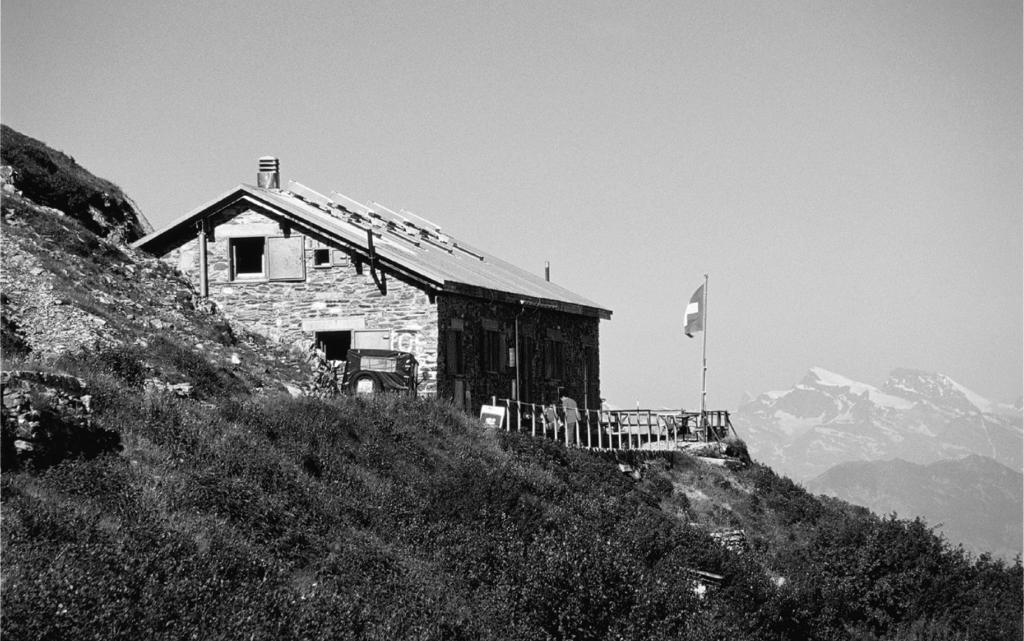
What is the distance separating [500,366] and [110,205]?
11.8m

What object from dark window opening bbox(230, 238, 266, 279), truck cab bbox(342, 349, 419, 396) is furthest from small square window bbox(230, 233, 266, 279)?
truck cab bbox(342, 349, 419, 396)

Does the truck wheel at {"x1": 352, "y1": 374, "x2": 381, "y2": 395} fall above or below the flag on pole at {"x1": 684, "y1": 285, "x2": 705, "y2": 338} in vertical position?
below

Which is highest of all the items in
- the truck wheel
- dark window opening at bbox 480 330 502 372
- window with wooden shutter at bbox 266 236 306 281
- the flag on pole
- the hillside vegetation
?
window with wooden shutter at bbox 266 236 306 281

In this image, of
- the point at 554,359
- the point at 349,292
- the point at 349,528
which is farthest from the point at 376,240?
the point at 349,528

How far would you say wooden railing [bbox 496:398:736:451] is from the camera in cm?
3316

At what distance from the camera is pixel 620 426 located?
35.3 metres

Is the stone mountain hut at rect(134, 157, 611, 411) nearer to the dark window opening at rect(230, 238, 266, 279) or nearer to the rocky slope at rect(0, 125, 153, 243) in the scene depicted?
the dark window opening at rect(230, 238, 266, 279)

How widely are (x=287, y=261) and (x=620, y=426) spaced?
33.1 feet

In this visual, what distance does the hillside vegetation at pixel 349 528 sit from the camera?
15.3 m

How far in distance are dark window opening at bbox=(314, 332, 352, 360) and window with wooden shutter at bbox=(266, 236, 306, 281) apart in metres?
1.58

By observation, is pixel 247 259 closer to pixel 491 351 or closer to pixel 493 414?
pixel 491 351

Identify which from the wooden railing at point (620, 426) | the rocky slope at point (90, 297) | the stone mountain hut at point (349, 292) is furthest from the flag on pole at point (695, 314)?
the rocky slope at point (90, 297)

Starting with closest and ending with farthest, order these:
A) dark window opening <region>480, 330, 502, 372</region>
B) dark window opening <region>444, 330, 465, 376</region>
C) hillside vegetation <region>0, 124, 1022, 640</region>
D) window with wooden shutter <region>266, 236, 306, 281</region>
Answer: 1. hillside vegetation <region>0, 124, 1022, 640</region>
2. dark window opening <region>444, 330, 465, 376</region>
3. window with wooden shutter <region>266, 236, 306, 281</region>
4. dark window opening <region>480, 330, 502, 372</region>

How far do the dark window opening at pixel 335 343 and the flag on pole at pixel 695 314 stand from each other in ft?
38.8
